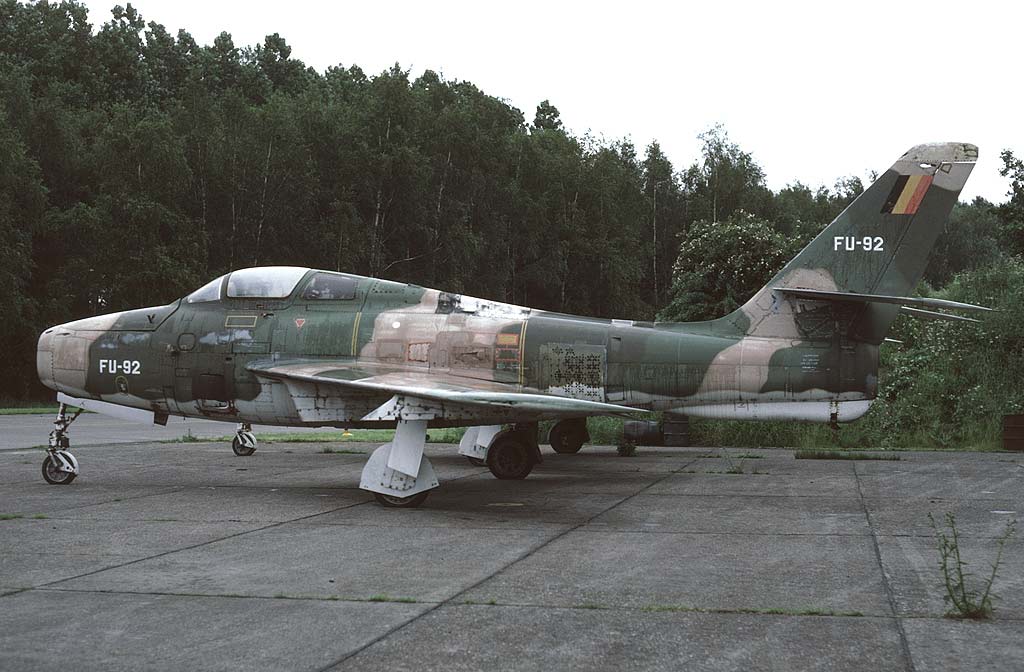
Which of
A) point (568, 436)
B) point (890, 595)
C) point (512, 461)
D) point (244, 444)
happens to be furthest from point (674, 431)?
point (890, 595)

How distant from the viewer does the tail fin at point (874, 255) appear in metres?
12.6

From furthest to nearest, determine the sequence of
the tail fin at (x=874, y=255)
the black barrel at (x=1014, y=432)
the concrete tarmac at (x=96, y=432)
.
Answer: the concrete tarmac at (x=96, y=432) → the black barrel at (x=1014, y=432) → the tail fin at (x=874, y=255)

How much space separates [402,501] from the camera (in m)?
10.1

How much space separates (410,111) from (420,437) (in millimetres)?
48616

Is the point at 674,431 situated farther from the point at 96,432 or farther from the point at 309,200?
the point at 309,200

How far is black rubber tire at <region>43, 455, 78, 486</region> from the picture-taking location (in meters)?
12.2

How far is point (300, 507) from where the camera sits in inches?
404

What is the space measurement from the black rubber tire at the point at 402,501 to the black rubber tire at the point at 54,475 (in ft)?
15.1

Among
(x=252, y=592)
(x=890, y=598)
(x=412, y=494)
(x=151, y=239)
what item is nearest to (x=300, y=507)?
(x=412, y=494)

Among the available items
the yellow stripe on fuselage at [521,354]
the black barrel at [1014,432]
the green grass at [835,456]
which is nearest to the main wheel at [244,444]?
the yellow stripe on fuselage at [521,354]

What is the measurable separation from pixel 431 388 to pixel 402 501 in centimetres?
122

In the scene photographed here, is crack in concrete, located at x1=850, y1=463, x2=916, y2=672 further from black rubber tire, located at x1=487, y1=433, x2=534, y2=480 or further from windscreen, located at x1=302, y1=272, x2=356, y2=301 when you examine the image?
windscreen, located at x1=302, y1=272, x2=356, y2=301

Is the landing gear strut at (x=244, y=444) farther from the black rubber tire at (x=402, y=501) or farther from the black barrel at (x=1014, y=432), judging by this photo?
the black barrel at (x=1014, y=432)

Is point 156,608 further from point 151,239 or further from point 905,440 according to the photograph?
point 151,239
